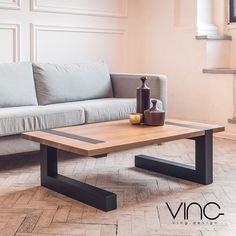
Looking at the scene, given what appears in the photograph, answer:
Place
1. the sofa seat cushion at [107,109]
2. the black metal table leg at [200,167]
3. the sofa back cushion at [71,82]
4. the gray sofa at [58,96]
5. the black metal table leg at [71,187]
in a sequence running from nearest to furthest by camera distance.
Answer: 1. the black metal table leg at [71,187]
2. the black metal table leg at [200,167]
3. the gray sofa at [58,96]
4. the sofa seat cushion at [107,109]
5. the sofa back cushion at [71,82]

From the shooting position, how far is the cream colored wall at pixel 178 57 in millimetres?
4316

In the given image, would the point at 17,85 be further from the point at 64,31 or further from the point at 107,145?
the point at 107,145

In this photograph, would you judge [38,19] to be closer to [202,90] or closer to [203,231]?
[202,90]

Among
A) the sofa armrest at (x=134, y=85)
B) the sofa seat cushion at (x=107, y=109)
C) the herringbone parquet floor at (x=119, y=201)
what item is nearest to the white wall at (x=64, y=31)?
the sofa armrest at (x=134, y=85)

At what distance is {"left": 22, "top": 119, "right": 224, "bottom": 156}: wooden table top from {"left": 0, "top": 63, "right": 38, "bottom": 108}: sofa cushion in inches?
36.4

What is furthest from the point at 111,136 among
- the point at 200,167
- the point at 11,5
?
the point at 11,5

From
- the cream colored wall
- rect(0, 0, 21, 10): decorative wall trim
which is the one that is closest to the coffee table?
the cream colored wall

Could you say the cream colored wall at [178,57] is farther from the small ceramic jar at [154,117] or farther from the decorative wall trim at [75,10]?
the small ceramic jar at [154,117]

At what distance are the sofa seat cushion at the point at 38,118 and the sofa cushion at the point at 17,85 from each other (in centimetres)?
28

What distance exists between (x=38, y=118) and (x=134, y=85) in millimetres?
1151

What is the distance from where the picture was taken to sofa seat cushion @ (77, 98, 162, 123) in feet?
11.1

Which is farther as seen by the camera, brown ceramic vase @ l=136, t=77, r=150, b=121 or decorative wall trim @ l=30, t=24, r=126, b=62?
decorative wall trim @ l=30, t=24, r=126, b=62

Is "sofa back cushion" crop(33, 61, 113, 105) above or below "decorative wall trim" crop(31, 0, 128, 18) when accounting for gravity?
below

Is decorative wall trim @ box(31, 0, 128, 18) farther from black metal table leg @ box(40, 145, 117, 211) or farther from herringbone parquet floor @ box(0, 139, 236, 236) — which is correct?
black metal table leg @ box(40, 145, 117, 211)
